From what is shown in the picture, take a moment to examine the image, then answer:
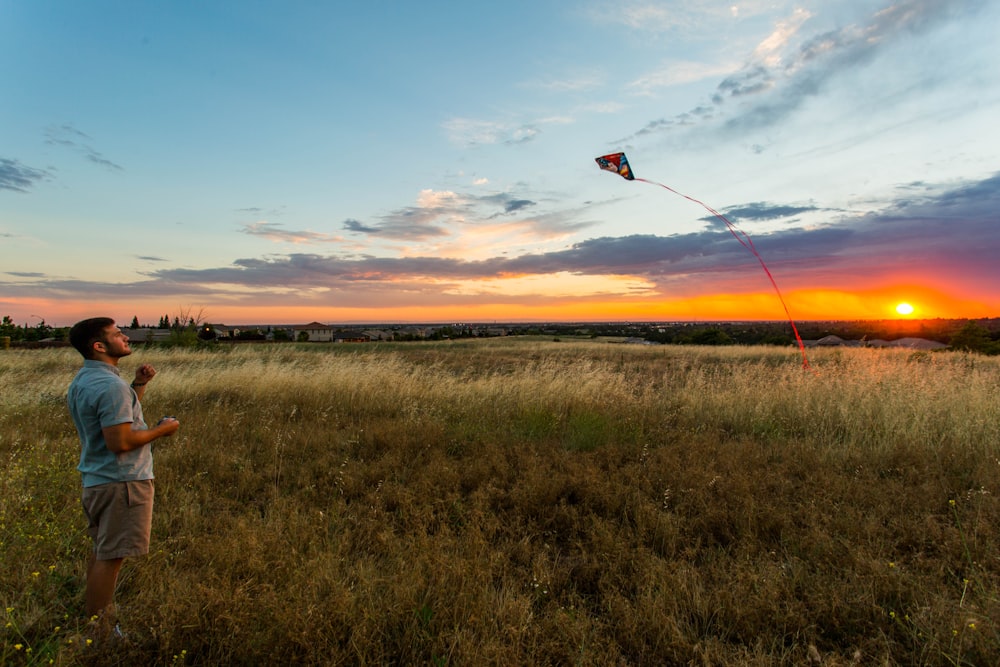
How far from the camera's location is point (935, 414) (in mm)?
7301

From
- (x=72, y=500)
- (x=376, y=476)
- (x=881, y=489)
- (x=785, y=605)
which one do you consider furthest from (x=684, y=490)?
(x=72, y=500)

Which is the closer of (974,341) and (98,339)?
A: (98,339)

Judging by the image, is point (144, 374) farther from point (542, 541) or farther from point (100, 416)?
point (542, 541)

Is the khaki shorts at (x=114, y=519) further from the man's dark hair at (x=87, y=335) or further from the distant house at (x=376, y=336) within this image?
the distant house at (x=376, y=336)

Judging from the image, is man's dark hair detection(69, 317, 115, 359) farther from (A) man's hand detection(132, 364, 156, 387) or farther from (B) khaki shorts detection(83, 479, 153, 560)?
(B) khaki shorts detection(83, 479, 153, 560)

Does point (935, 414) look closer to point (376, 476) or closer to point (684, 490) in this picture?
point (684, 490)

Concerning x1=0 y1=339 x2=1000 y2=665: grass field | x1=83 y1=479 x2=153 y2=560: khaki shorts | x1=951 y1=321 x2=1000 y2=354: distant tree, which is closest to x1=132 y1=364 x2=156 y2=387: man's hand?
x1=83 y1=479 x2=153 y2=560: khaki shorts

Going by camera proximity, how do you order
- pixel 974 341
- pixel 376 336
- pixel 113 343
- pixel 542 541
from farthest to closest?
pixel 376 336
pixel 974 341
pixel 542 541
pixel 113 343

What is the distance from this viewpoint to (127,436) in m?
2.81

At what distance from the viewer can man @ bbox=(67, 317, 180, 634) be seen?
2.81 m

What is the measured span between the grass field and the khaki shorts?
48 centimetres

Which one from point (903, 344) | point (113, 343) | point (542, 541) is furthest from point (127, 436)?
point (903, 344)

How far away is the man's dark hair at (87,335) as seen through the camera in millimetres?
2928

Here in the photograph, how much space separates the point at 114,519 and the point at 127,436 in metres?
0.56
